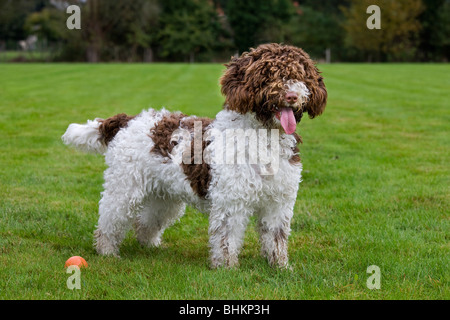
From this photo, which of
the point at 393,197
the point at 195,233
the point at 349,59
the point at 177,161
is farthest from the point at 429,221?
the point at 349,59

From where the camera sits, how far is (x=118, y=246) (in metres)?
4.92

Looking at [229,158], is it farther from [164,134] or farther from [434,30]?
[434,30]

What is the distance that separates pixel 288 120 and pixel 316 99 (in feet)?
0.93

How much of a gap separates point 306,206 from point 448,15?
50.9m

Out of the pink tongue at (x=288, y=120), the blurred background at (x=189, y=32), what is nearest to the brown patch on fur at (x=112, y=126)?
the pink tongue at (x=288, y=120)

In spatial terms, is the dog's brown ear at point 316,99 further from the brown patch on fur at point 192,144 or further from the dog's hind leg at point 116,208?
the dog's hind leg at point 116,208

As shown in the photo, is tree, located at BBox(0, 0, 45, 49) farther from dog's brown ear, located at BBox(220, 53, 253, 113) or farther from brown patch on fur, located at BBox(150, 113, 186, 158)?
dog's brown ear, located at BBox(220, 53, 253, 113)

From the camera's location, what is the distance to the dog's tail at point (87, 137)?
4973 millimetres

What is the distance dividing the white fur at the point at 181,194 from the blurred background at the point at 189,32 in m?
40.6

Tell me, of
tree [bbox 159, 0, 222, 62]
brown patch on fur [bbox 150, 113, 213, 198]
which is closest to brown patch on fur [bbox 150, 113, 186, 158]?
brown patch on fur [bbox 150, 113, 213, 198]

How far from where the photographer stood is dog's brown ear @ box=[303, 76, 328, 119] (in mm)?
3814

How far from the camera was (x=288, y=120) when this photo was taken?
3.73m

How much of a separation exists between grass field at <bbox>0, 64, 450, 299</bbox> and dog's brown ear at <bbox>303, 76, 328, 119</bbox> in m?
1.23

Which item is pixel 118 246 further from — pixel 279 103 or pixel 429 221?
pixel 429 221
